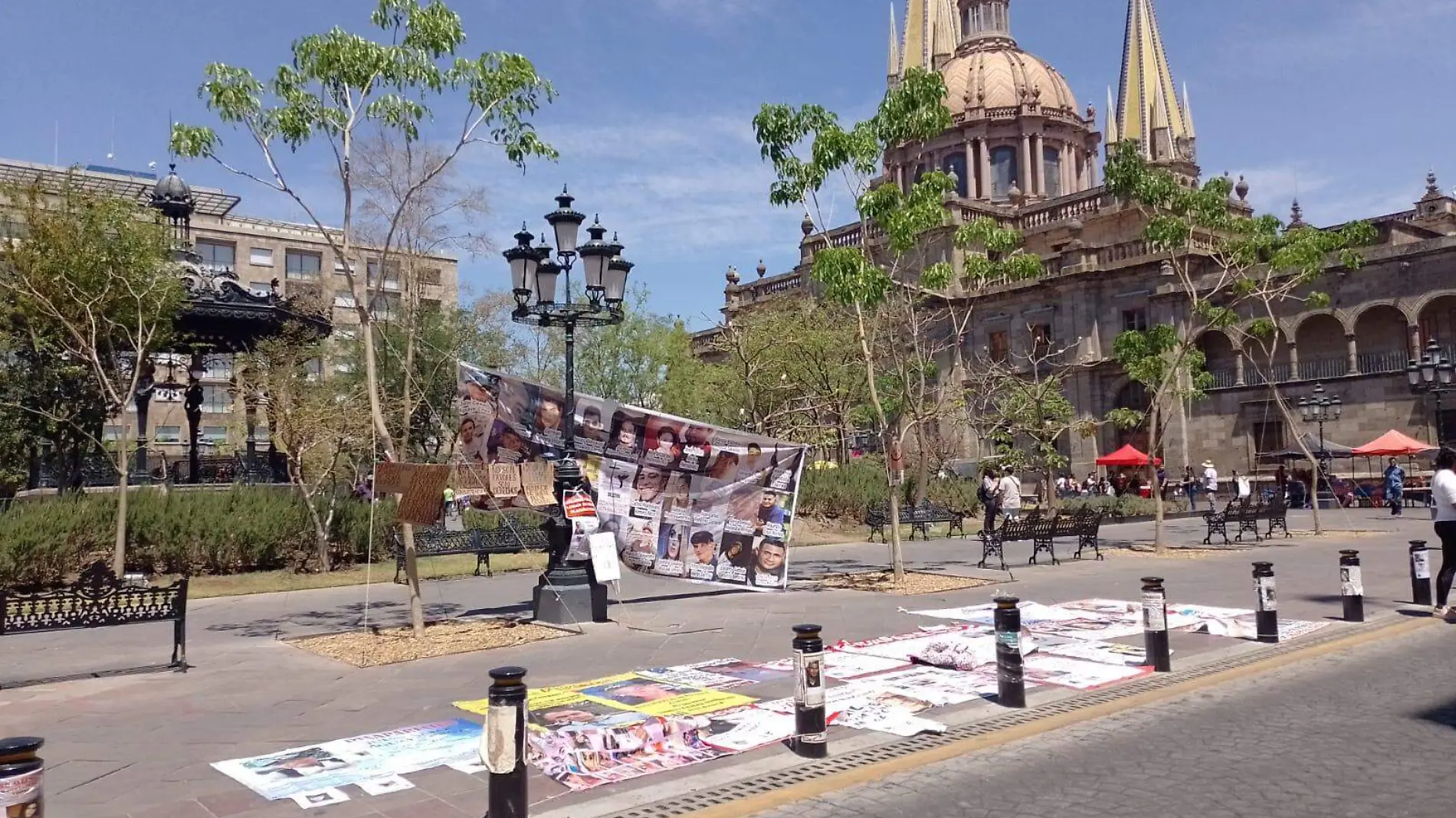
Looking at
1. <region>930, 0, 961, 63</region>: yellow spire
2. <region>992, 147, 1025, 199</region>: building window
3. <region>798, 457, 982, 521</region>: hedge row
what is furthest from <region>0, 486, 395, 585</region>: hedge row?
<region>930, 0, 961, 63</region>: yellow spire

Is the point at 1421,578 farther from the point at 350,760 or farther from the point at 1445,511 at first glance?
the point at 350,760

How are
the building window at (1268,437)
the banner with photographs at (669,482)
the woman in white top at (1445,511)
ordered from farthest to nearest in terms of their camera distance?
the building window at (1268,437)
the banner with photographs at (669,482)
the woman in white top at (1445,511)

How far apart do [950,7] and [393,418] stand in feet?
160

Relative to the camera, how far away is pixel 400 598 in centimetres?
1547

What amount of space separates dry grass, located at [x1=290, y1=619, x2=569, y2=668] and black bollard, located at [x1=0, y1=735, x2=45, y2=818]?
6.00 m

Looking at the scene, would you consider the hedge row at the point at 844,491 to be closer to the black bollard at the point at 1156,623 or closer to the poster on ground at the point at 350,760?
the black bollard at the point at 1156,623

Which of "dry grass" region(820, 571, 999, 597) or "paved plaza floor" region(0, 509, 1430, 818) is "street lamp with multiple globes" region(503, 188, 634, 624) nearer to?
"paved plaza floor" region(0, 509, 1430, 818)

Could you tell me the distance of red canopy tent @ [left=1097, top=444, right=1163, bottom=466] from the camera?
36.5 meters

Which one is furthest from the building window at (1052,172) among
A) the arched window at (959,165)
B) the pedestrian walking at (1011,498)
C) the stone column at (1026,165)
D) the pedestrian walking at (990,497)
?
the pedestrian walking at (1011,498)

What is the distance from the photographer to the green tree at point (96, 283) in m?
17.1

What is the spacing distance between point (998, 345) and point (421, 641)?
38.0 metres

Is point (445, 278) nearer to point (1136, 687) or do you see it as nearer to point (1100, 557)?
point (1100, 557)

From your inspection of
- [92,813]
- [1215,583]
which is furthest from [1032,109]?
[92,813]

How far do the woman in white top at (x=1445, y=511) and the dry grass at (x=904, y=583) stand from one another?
5.78 meters
